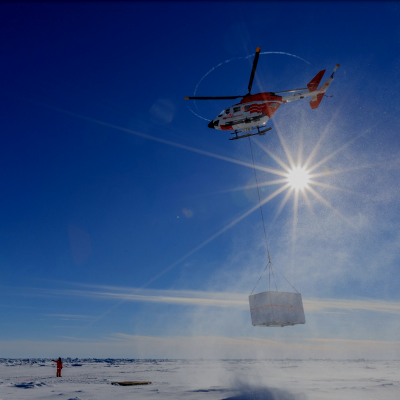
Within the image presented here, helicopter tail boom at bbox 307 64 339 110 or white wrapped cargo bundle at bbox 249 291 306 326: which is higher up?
helicopter tail boom at bbox 307 64 339 110

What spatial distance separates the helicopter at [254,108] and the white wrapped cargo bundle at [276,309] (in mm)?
9034

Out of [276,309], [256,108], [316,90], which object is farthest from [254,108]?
[276,309]

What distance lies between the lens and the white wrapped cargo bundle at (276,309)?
477 inches

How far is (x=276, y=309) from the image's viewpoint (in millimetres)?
12133

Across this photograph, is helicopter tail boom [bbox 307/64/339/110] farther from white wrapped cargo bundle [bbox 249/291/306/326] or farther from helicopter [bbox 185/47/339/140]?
white wrapped cargo bundle [bbox 249/291/306/326]

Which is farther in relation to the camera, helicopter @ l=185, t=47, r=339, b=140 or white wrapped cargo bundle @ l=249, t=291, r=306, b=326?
helicopter @ l=185, t=47, r=339, b=140

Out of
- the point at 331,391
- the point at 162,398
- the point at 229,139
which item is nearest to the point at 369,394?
the point at 331,391

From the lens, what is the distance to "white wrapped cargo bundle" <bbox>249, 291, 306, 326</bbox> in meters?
12.1

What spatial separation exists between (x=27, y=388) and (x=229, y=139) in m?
18.6

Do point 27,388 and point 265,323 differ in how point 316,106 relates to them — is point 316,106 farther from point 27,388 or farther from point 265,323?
point 27,388

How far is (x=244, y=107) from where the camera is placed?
17.1m

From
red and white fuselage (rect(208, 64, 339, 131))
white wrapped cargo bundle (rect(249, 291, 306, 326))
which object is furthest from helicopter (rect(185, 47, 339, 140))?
white wrapped cargo bundle (rect(249, 291, 306, 326))

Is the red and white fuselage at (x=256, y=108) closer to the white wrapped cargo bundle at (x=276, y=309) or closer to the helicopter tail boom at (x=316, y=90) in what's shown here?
the helicopter tail boom at (x=316, y=90)

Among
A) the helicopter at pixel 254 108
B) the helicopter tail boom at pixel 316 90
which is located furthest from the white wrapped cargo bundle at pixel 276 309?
the helicopter tail boom at pixel 316 90
